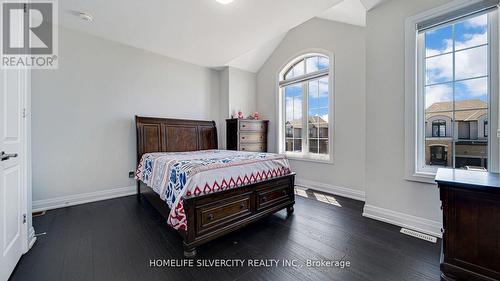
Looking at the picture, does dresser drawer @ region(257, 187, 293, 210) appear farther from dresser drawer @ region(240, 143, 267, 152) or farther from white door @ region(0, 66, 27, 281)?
white door @ region(0, 66, 27, 281)

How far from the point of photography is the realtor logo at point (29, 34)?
5.24 feet

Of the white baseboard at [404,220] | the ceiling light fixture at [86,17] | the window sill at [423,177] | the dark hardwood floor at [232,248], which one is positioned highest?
the ceiling light fixture at [86,17]

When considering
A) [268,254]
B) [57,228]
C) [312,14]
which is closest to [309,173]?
[268,254]

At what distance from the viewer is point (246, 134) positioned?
4590 millimetres

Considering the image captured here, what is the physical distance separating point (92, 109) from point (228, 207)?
2951 mm

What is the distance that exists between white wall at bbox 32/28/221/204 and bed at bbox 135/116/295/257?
70 centimetres

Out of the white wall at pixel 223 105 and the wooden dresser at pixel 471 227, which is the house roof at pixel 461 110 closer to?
the wooden dresser at pixel 471 227

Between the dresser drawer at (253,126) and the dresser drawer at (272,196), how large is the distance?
2065 millimetres

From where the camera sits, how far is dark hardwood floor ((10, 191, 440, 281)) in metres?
1.62

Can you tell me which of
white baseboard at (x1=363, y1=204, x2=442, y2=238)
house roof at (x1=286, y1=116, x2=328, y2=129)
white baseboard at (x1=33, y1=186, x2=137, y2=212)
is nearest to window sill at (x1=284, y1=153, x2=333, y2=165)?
house roof at (x1=286, y1=116, x2=328, y2=129)

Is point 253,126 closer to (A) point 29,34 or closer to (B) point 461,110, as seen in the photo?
(B) point 461,110

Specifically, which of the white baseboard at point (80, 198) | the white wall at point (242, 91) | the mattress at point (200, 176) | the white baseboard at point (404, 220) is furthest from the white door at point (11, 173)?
the white baseboard at point (404, 220)

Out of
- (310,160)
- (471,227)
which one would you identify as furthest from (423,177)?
(310,160)

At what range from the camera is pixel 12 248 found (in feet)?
5.38
